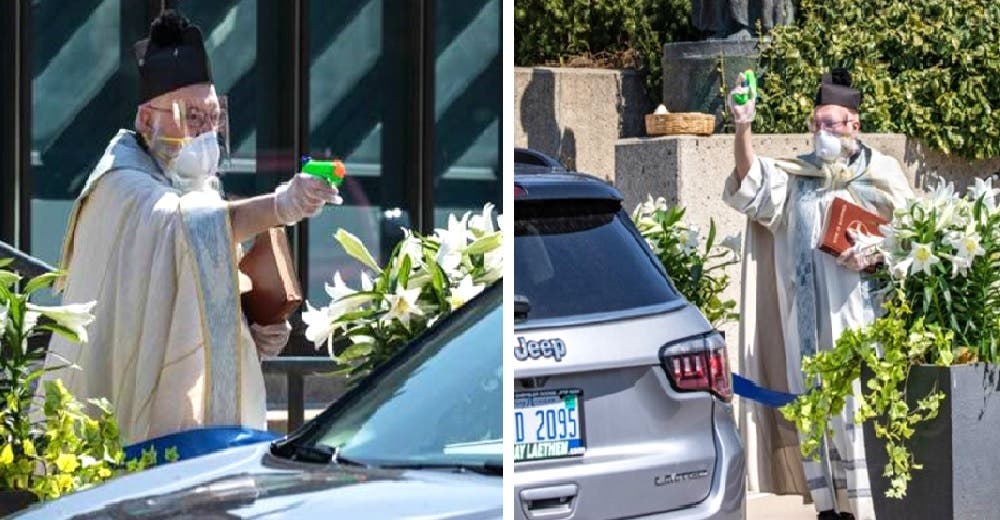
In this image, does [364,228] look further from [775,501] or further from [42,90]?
[775,501]

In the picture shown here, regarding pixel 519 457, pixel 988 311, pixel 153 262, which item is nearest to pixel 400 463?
pixel 519 457

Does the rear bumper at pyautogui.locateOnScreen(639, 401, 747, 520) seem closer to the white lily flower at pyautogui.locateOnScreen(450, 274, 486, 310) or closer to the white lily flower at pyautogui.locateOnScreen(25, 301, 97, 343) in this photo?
the white lily flower at pyautogui.locateOnScreen(450, 274, 486, 310)

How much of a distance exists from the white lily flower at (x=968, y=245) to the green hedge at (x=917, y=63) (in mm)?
226

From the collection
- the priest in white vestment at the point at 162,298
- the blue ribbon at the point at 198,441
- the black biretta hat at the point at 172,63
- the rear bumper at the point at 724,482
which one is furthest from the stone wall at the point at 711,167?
the black biretta hat at the point at 172,63

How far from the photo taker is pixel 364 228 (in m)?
9.30

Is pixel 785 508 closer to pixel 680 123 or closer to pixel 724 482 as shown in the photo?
pixel 680 123

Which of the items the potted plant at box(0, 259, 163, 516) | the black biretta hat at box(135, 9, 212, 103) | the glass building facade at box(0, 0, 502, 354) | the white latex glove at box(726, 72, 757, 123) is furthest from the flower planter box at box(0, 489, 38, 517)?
the glass building facade at box(0, 0, 502, 354)

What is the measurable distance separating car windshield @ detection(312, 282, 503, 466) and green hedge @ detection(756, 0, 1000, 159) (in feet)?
5.50

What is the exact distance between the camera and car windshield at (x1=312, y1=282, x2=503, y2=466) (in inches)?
132

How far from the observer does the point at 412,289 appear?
16.3ft

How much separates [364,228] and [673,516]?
5.76m

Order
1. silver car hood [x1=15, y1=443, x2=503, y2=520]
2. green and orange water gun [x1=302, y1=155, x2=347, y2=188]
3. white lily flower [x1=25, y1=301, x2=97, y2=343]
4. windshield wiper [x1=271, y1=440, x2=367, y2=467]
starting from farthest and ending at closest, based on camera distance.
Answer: white lily flower [x1=25, y1=301, x2=97, y2=343], green and orange water gun [x1=302, y1=155, x2=347, y2=188], windshield wiper [x1=271, y1=440, x2=367, y2=467], silver car hood [x1=15, y1=443, x2=503, y2=520]

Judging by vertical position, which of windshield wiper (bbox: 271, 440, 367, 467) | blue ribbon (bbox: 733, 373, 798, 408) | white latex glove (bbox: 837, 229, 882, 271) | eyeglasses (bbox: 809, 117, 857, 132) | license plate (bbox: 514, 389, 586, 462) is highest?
eyeglasses (bbox: 809, 117, 857, 132)

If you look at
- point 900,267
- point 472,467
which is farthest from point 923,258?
point 472,467
